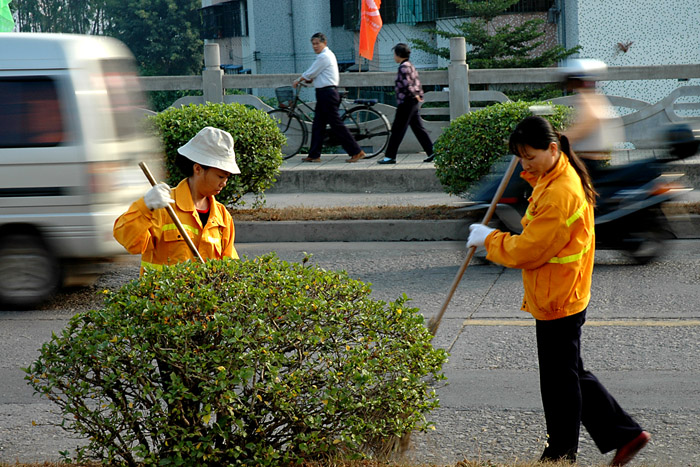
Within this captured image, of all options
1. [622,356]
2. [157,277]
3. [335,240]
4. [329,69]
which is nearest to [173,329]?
[157,277]

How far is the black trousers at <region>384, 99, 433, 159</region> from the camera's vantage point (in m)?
13.5

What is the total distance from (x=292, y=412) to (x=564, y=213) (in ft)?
4.63

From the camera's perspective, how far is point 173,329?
3432mm

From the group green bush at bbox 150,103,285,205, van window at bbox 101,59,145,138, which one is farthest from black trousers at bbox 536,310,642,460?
green bush at bbox 150,103,285,205

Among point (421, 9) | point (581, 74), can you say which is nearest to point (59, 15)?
point (421, 9)

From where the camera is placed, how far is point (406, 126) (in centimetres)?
1370

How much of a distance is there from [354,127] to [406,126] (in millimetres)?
1399

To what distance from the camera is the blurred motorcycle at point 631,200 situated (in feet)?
26.7

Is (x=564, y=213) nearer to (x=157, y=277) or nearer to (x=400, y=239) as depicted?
(x=157, y=277)

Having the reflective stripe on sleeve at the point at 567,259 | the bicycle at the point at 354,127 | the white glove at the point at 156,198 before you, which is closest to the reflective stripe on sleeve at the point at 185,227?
the white glove at the point at 156,198

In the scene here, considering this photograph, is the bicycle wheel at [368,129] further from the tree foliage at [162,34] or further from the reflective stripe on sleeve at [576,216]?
the tree foliage at [162,34]

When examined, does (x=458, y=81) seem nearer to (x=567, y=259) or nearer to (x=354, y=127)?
(x=354, y=127)

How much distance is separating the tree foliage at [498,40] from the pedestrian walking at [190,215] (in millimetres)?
23763

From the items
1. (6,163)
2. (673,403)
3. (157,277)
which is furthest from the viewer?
(6,163)
